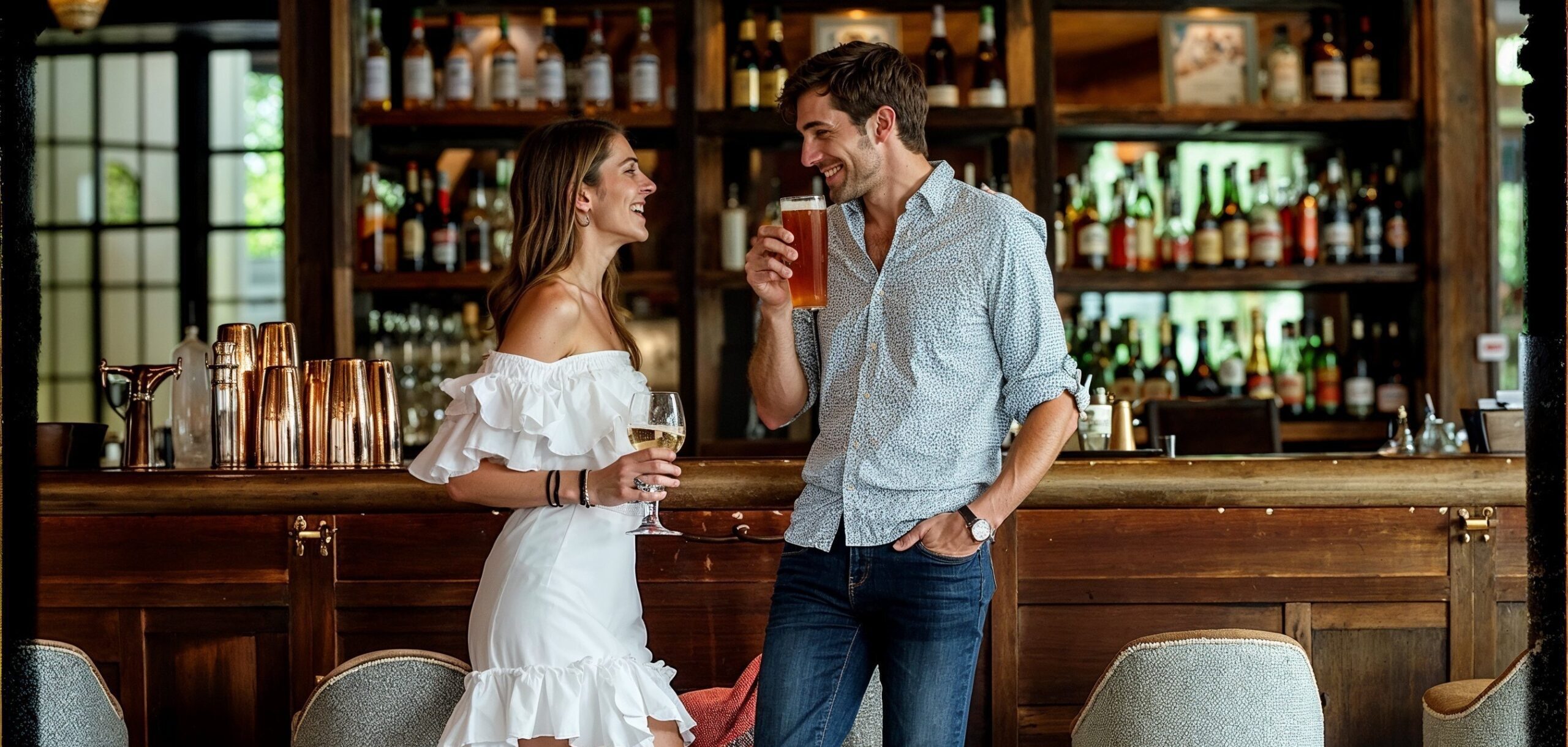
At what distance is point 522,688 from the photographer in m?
1.78

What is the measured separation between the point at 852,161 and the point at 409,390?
8.50 ft

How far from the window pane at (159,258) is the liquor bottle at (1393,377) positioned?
4163 millimetres

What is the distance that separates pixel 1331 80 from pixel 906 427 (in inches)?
108

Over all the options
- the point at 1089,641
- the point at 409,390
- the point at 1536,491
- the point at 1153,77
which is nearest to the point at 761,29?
the point at 1153,77

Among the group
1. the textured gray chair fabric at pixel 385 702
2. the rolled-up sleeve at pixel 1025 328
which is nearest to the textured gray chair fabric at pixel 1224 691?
the rolled-up sleeve at pixel 1025 328

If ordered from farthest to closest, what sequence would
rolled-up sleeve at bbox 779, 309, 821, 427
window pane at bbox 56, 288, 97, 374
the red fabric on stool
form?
window pane at bbox 56, 288, 97, 374
the red fabric on stool
rolled-up sleeve at bbox 779, 309, 821, 427

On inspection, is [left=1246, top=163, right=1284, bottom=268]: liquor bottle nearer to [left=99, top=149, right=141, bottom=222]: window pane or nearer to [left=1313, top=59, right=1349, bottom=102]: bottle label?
Answer: [left=1313, top=59, right=1349, bottom=102]: bottle label

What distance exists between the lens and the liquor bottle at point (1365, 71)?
392cm

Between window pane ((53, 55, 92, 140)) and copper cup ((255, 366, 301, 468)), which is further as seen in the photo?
window pane ((53, 55, 92, 140))

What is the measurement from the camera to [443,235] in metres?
3.92

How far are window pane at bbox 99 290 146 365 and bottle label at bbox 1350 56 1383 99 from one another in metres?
4.30

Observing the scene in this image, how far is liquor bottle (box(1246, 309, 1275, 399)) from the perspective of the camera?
4031 millimetres

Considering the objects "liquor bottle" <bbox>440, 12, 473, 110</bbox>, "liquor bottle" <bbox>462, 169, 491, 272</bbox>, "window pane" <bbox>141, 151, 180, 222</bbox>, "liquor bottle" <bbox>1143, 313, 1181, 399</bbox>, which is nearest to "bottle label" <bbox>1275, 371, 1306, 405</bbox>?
"liquor bottle" <bbox>1143, 313, 1181, 399</bbox>

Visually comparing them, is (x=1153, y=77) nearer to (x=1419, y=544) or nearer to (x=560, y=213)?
(x=1419, y=544)
